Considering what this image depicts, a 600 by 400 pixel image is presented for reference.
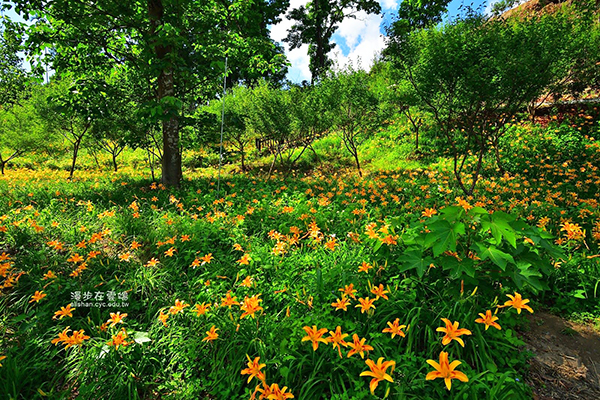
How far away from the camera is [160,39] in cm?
411

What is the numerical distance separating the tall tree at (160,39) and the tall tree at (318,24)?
1333cm

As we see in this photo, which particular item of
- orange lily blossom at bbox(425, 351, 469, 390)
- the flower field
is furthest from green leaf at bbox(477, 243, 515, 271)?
orange lily blossom at bbox(425, 351, 469, 390)

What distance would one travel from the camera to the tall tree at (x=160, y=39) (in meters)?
4.40

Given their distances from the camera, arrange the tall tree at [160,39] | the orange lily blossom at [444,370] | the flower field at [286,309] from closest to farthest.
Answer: the orange lily blossom at [444,370] → the flower field at [286,309] → the tall tree at [160,39]

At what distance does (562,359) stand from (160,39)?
5923mm

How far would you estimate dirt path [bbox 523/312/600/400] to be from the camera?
5.29 ft

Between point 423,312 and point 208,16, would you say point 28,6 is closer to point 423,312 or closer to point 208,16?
point 208,16

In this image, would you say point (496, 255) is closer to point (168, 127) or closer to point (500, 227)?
point (500, 227)

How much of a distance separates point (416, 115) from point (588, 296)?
11.6 m

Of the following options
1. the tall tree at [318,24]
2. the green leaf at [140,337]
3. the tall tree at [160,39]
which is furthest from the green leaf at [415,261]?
the tall tree at [318,24]

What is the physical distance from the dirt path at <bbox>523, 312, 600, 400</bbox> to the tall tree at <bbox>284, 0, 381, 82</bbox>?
1832 centimetres

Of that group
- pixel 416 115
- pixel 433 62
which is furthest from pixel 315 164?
pixel 433 62

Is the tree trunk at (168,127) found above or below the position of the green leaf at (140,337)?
above

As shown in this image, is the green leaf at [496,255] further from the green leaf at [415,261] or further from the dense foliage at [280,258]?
the green leaf at [415,261]
